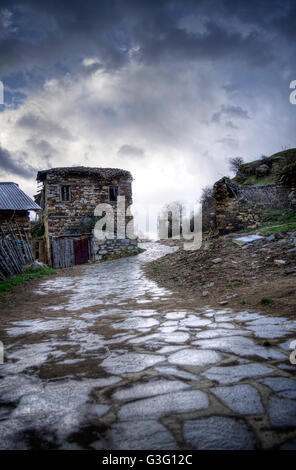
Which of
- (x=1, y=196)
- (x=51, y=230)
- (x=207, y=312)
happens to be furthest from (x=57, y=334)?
(x=51, y=230)

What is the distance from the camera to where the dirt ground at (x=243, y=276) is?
11.3 feet

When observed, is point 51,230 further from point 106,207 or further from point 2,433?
point 2,433

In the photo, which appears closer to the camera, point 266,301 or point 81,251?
point 266,301

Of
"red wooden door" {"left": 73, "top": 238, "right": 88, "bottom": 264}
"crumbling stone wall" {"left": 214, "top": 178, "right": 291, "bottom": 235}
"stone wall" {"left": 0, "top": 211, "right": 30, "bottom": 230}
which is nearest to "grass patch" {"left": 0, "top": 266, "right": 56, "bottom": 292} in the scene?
"stone wall" {"left": 0, "top": 211, "right": 30, "bottom": 230}

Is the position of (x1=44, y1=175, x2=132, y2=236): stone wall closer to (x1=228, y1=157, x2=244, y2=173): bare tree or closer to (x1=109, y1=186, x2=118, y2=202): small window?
(x1=109, y1=186, x2=118, y2=202): small window

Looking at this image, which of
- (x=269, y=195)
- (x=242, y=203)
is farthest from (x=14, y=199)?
(x=269, y=195)

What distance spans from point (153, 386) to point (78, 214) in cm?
1509

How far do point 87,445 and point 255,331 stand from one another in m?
1.81

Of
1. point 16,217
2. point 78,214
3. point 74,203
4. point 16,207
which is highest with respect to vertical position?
point 74,203

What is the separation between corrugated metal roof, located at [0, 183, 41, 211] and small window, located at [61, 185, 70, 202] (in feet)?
9.27

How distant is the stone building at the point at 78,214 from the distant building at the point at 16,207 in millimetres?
2875

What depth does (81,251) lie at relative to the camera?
50.5ft

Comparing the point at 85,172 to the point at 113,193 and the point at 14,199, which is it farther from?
the point at 14,199

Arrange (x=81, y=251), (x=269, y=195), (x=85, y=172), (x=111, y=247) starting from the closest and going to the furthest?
(x=269, y=195) → (x=81, y=251) → (x=111, y=247) → (x=85, y=172)
